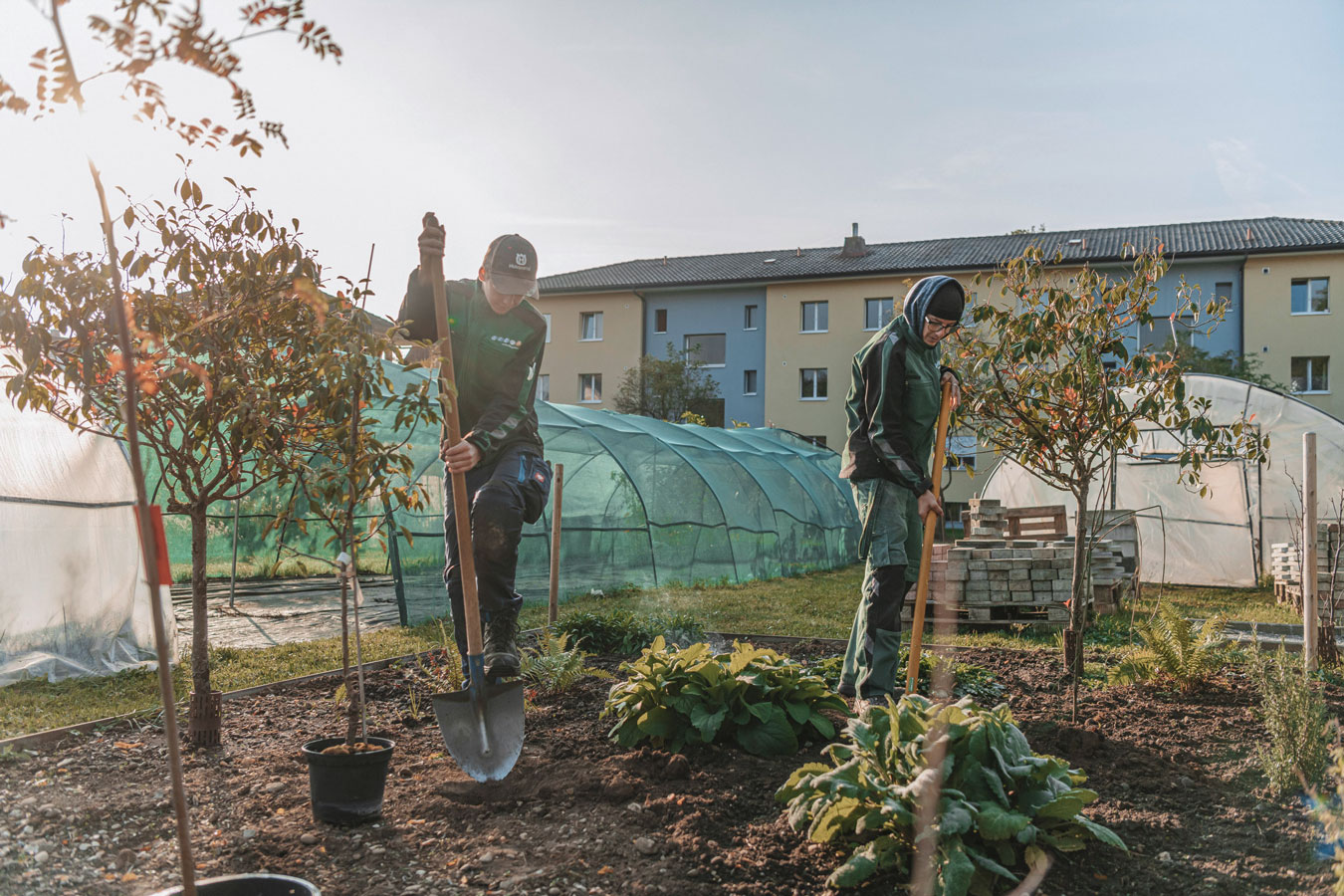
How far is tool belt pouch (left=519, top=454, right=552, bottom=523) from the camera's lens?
14.4 ft

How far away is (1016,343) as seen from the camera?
4945 mm

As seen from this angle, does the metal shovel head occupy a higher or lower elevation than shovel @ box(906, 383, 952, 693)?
lower

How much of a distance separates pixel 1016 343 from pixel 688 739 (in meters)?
2.75

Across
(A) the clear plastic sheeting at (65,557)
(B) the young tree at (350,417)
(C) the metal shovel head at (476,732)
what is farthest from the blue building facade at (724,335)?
(C) the metal shovel head at (476,732)

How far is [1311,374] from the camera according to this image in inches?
1134

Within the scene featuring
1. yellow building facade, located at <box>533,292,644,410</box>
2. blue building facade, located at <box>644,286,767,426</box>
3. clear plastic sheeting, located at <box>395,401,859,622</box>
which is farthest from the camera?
yellow building facade, located at <box>533,292,644,410</box>

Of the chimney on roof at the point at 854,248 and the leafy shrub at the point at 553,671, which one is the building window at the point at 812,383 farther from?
the leafy shrub at the point at 553,671

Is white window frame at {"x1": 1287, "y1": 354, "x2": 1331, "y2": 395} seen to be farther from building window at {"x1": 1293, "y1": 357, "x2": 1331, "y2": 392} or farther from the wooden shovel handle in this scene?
the wooden shovel handle

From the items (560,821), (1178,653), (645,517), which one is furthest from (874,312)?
(560,821)

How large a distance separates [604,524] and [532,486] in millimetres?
7952

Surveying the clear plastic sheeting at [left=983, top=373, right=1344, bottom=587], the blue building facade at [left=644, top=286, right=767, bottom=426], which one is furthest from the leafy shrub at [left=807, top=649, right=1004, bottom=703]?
the blue building facade at [left=644, top=286, right=767, bottom=426]

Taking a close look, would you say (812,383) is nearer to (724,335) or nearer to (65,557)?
(724,335)

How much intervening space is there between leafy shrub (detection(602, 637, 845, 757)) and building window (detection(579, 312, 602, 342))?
1355 inches

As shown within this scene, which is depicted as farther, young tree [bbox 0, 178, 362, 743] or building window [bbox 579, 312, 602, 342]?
building window [bbox 579, 312, 602, 342]
